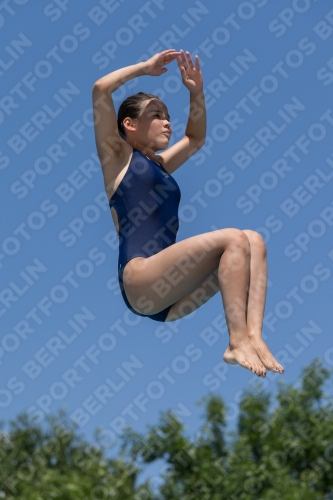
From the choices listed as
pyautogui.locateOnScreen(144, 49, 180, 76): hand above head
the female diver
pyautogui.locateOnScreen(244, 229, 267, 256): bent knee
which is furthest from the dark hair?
pyautogui.locateOnScreen(244, 229, 267, 256): bent knee

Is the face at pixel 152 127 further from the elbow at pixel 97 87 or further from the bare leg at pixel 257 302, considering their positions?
the bare leg at pixel 257 302

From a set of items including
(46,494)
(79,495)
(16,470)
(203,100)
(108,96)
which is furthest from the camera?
(16,470)

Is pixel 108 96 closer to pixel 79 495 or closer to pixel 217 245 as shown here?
pixel 217 245

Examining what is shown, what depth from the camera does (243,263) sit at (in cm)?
465

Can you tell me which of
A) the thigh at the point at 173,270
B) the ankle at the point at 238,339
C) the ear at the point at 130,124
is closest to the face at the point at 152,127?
the ear at the point at 130,124

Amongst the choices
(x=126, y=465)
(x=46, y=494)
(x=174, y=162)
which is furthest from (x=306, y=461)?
(x=174, y=162)

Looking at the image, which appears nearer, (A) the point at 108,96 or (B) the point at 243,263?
(B) the point at 243,263

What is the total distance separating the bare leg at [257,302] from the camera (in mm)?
4625

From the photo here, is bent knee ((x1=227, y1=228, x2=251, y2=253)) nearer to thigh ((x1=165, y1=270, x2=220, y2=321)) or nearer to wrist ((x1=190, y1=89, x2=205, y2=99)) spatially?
thigh ((x1=165, y1=270, x2=220, y2=321))

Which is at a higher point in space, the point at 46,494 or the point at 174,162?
the point at 174,162

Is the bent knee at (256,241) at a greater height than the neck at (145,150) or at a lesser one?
greater

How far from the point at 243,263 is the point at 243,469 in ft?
55.7

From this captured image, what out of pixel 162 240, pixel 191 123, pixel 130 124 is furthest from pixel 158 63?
pixel 162 240

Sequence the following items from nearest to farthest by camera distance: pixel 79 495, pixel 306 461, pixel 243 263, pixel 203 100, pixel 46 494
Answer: pixel 243 263 → pixel 203 100 → pixel 79 495 → pixel 46 494 → pixel 306 461
